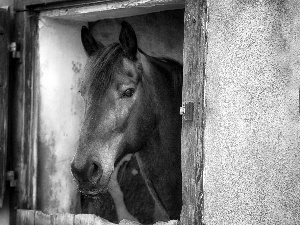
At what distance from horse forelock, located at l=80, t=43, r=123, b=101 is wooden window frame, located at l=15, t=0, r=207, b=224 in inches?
14.4

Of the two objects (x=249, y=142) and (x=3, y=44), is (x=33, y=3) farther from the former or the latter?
(x=249, y=142)

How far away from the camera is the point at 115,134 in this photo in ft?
13.7

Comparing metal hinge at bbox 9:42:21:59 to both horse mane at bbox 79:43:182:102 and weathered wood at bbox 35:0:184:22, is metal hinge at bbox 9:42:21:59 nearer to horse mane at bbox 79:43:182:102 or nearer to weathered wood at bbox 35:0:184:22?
weathered wood at bbox 35:0:184:22

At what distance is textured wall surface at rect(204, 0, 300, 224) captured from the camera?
3336 mm

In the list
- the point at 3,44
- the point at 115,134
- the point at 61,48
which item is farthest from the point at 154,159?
the point at 3,44

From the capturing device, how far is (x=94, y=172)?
4039 millimetres

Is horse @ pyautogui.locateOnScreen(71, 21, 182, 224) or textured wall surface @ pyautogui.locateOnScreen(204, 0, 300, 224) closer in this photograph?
textured wall surface @ pyautogui.locateOnScreen(204, 0, 300, 224)

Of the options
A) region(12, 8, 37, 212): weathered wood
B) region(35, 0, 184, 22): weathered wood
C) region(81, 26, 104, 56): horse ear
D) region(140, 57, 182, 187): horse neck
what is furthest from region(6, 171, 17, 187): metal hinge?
region(35, 0, 184, 22): weathered wood

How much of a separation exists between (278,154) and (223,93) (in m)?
Result: 0.52

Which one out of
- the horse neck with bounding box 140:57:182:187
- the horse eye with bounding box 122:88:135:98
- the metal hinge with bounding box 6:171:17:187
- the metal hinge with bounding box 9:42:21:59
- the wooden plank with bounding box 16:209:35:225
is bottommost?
the wooden plank with bounding box 16:209:35:225

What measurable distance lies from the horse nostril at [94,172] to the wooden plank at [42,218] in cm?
66

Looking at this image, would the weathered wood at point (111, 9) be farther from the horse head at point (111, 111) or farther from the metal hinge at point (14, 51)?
the metal hinge at point (14, 51)

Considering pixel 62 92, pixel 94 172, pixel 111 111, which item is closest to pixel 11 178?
pixel 62 92

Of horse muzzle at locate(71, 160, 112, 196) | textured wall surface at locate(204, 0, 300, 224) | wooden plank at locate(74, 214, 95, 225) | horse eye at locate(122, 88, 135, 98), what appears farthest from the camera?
horse eye at locate(122, 88, 135, 98)
